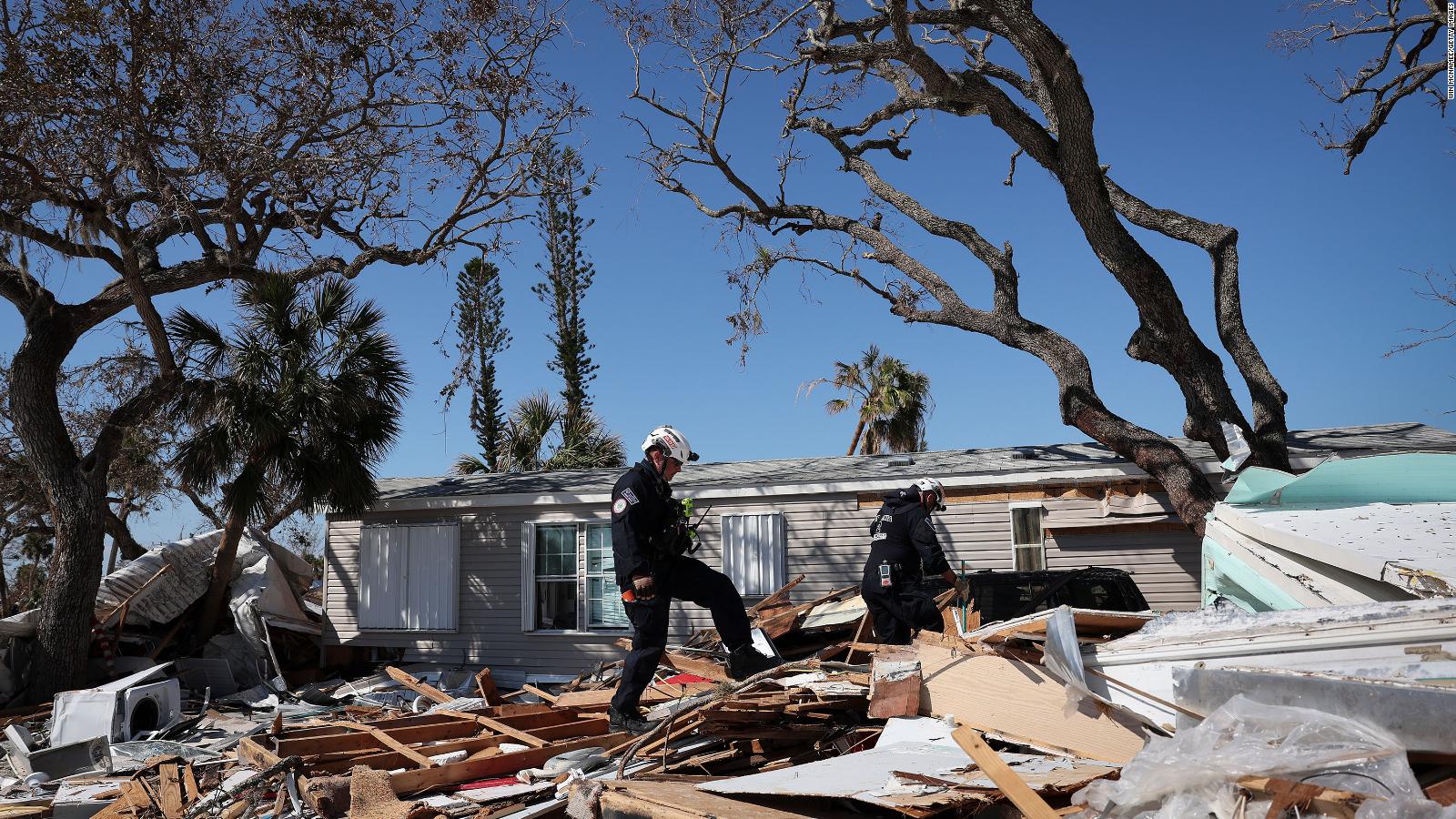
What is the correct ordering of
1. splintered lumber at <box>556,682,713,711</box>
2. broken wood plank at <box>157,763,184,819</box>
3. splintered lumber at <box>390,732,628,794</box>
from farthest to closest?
splintered lumber at <box>556,682,713,711</box>
broken wood plank at <box>157,763,184,819</box>
splintered lumber at <box>390,732,628,794</box>

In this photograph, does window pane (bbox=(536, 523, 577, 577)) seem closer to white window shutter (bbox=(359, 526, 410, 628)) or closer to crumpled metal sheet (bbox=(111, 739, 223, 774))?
white window shutter (bbox=(359, 526, 410, 628))

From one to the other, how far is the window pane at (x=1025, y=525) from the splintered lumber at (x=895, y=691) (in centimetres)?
736

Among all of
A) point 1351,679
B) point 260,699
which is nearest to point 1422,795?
point 1351,679

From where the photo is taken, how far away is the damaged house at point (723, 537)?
38.3 ft

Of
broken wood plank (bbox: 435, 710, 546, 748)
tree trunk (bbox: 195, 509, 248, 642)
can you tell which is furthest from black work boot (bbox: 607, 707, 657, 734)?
tree trunk (bbox: 195, 509, 248, 642)

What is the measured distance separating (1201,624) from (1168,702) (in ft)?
1.18

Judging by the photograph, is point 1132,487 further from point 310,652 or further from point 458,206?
point 310,652

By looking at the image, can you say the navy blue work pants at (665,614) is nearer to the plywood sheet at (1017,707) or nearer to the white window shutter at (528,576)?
the plywood sheet at (1017,707)

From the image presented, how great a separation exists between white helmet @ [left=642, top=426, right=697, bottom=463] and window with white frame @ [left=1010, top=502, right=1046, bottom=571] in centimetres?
692

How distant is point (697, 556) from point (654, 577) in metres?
7.39

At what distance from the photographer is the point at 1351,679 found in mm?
3176

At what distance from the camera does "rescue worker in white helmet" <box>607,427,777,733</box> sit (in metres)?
5.93

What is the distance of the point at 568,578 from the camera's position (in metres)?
14.0

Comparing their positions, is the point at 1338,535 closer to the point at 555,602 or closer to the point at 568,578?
the point at 568,578
